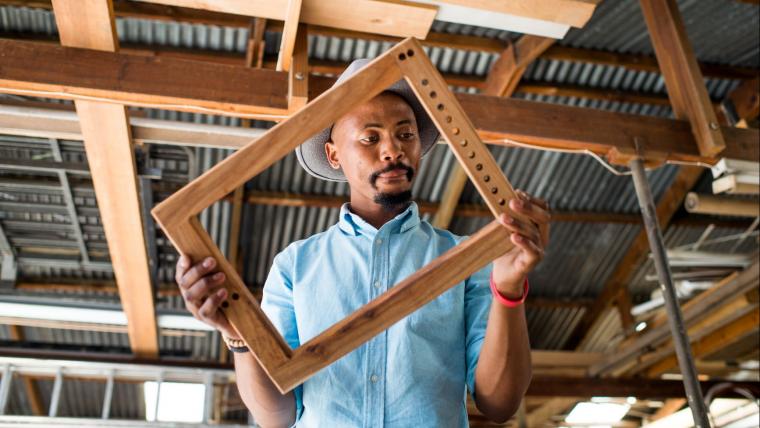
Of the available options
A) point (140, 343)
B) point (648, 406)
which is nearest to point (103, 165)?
point (140, 343)

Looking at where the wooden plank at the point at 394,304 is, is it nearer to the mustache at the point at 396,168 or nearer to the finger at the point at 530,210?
the finger at the point at 530,210

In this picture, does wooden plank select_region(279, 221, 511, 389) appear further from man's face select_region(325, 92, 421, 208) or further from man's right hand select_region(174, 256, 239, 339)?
man's face select_region(325, 92, 421, 208)

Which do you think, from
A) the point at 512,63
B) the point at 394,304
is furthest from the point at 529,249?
the point at 512,63

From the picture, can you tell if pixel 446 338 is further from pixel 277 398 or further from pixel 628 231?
pixel 628 231

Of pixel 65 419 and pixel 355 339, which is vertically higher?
pixel 65 419

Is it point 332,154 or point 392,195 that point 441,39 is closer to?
point 332,154

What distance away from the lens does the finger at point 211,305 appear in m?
1.54

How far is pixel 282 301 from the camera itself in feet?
6.38

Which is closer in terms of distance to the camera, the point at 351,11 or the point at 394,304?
the point at 394,304

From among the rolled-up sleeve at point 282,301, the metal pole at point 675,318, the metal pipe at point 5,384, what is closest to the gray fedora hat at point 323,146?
the rolled-up sleeve at point 282,301

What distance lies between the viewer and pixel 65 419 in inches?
247

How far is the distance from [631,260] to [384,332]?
7951mm

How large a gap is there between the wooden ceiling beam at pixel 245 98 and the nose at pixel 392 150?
99.8 inches

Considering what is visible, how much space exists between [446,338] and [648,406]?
9.26m
